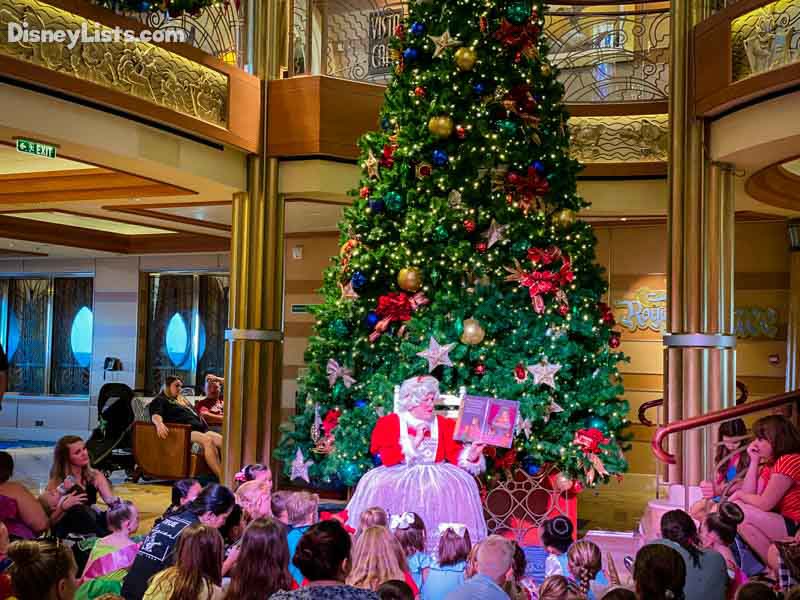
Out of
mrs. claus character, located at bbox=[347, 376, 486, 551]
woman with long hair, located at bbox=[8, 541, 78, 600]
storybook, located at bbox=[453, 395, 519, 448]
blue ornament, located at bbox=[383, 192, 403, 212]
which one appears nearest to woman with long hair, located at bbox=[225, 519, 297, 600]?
woman with long hair, located at bbox=[8, 541, 78, 600]

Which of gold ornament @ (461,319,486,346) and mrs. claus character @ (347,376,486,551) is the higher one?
gold ornament @ (461,319,486,346)

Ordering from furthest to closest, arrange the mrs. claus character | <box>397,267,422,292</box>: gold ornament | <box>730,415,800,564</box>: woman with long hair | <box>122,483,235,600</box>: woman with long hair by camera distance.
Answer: <box>397,267,422,292</box>: gold ornament < the mrs. claus character < <box>730,415,800,564</box>: woman with long hair < <box>122,483,235,600</box>: woman with long hair

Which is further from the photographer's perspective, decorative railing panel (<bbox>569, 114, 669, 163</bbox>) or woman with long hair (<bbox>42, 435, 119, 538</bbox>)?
decorative railing panel (<bbox>569, 114, 669, 163</bbox>)

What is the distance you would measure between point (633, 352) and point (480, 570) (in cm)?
904

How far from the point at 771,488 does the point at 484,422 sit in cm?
217

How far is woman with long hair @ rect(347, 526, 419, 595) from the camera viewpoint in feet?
11.4

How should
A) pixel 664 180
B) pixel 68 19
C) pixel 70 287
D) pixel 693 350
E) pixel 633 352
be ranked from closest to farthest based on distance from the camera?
1. pixel 68 19
2. pixel 693 350
3. pixel 664 180
4. pixel 633 352
5. pixel 70 287

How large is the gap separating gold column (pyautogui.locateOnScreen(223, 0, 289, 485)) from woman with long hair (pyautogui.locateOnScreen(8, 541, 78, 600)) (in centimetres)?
638

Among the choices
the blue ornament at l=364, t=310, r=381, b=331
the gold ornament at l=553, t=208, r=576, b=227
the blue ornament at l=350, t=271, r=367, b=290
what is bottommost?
the blue ornament at l=364, t=310, r=381, b=331

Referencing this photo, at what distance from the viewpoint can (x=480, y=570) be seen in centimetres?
329

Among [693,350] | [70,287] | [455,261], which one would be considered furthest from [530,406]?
[70,287]

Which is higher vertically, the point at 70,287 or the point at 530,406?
the point at 70,287

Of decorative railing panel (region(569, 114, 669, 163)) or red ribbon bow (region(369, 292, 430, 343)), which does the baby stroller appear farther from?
decorative railing panel (region(569, 114, 669, 163))

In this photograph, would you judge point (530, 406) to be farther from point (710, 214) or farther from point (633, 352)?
point (633, 352)
